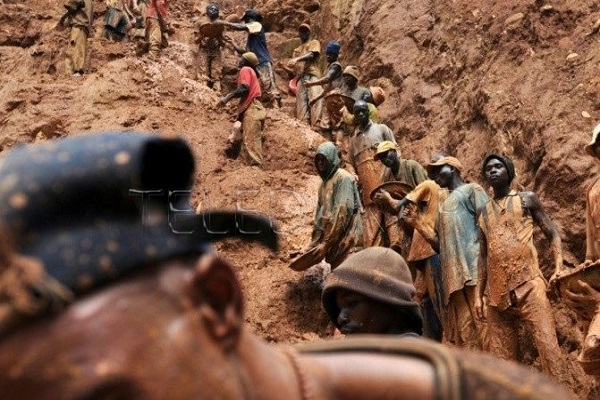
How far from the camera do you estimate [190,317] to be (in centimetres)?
131

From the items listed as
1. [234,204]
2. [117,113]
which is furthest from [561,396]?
[117,113]

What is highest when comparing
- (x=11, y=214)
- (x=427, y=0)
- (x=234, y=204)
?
(x=11, y=214)

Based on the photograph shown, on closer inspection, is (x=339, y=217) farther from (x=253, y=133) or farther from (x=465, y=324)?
(x=253, y=133)

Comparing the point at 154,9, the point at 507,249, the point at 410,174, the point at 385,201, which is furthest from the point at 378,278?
the point at 154,9

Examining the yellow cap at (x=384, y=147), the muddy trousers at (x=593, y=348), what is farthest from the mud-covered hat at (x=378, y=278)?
the yellow cap at (x=384, y=147)

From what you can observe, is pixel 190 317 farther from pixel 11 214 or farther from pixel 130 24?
pixel 130 24

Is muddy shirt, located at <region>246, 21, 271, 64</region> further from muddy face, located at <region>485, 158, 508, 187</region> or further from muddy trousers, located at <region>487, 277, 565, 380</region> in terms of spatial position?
muddy trousers, located at <region>487, 277, 565, 380</region>

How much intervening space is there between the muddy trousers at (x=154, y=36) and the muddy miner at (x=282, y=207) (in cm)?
4

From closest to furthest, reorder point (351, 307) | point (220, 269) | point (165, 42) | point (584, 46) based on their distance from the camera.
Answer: point (220, 269) → point (351, 307) → point (584, 46) → point (165, 42)

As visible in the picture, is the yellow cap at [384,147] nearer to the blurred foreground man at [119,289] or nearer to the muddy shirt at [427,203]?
the muddy shirt at [427,203]

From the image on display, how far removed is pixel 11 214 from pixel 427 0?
1827 centimetres

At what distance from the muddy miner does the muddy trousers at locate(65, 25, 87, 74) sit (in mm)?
36

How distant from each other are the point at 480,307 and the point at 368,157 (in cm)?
349

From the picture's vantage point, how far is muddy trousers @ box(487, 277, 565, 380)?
346 inches
